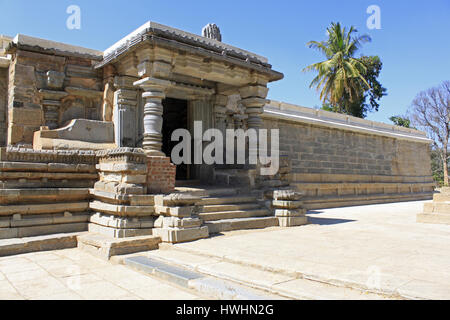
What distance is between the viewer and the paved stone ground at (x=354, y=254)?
334 centimetres

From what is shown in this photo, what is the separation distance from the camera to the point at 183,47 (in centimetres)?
729

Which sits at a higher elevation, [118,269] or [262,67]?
[262,67]

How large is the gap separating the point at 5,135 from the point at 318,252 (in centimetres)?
697

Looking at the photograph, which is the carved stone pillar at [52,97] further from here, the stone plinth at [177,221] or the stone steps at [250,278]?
the stone steps at [250,278]

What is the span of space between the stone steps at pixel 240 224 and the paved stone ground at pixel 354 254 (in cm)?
22

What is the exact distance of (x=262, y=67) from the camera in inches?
345

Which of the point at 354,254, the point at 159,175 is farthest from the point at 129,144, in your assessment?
the point at 354,254

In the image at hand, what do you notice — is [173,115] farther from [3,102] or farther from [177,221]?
[177,221]

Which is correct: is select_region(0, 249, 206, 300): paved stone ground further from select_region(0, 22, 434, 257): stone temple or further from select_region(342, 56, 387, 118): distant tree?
select_region(342, 56, 387, 118): distant tree

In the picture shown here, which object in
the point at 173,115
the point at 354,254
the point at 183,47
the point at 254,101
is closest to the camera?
the point at 354,254

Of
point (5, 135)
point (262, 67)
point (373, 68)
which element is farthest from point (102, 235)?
point (373, 68)

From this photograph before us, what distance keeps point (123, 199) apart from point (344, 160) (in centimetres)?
1189
